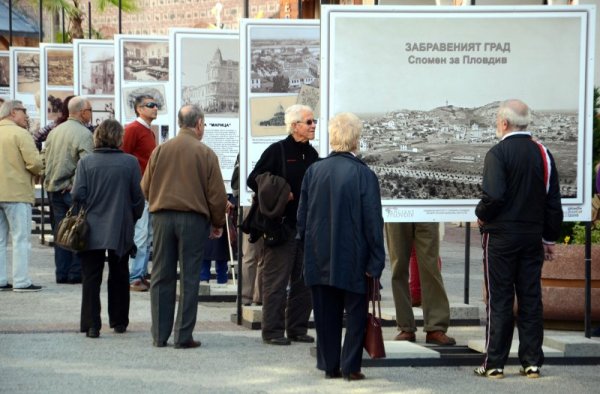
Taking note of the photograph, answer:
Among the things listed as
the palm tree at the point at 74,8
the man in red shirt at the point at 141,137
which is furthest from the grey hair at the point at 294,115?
the palm tree at the point at 74,8

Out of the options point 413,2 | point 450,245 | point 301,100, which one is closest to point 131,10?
point 413,2

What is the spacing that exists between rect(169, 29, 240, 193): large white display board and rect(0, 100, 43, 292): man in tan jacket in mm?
1740

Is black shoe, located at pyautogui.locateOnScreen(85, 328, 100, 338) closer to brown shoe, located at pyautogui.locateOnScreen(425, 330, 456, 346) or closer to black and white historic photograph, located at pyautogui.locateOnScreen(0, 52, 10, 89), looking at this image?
brown shoe, located at pyautogui.locateOnScreen(425, 330, 456, 346)

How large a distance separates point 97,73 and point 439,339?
9441mm

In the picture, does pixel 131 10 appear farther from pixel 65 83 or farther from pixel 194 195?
pixel 194 195

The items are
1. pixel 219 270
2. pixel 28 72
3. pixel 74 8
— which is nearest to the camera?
pixel 219 270

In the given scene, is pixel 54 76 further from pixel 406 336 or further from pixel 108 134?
pixel 406 336

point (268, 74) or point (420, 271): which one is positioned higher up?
point (268, 74)

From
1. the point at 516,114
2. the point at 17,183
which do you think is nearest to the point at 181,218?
the point at 516,114

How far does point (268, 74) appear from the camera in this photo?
13.9 meters

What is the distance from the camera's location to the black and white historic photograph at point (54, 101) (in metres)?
22.7

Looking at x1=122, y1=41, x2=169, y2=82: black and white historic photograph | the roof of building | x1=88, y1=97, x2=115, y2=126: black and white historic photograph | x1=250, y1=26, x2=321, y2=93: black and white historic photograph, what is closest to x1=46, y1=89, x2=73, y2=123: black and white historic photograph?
x1=88, y1=97, x2=115, y2=126: black and white historic photograph

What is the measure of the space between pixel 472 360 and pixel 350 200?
1.68 metres

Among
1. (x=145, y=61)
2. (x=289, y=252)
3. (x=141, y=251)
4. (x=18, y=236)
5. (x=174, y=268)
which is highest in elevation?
(x=145, y=61)
